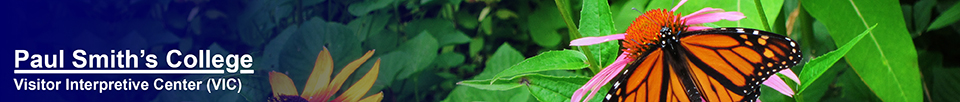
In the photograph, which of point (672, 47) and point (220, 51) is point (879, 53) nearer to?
point (672, 47)

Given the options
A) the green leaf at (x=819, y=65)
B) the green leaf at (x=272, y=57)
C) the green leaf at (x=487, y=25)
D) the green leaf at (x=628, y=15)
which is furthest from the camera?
the green leaf at (x=487, y=25)

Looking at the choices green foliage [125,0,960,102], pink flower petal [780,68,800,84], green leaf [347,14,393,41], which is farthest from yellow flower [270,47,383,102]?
pink flower petal [780,68,800,84]

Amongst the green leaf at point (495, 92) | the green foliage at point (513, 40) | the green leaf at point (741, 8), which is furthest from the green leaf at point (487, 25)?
the green leaf at point (741, 8)

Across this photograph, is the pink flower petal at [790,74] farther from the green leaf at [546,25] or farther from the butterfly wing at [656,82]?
the green leaf at [546,25]

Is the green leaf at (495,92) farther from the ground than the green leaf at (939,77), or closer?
farther from the ground

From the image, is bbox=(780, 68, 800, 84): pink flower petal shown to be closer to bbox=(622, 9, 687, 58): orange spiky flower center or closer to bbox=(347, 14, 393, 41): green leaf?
bbox=(622, 9, 687, 58): orange spiky flower center

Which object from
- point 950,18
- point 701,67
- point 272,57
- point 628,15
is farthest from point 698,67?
point 272,57
